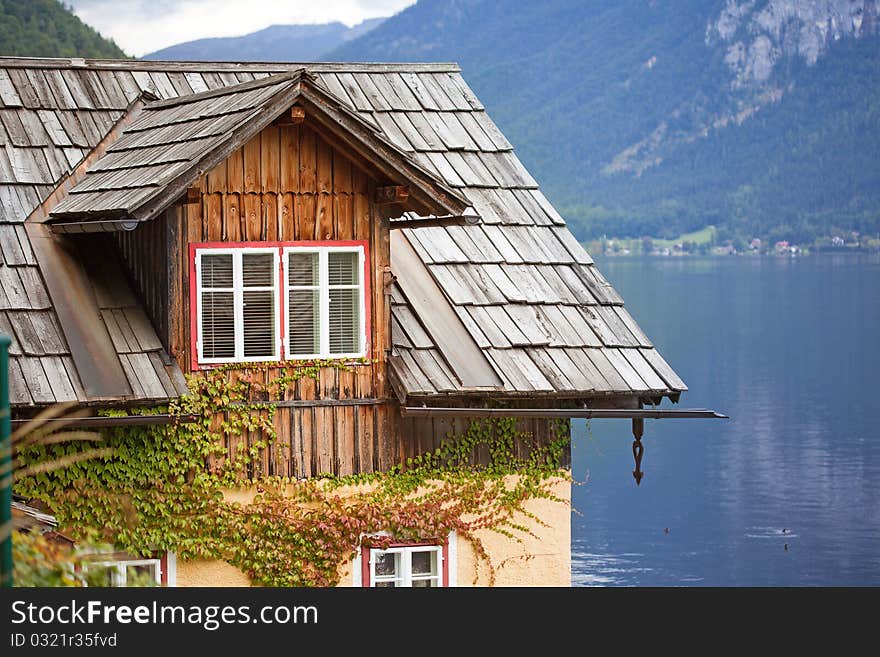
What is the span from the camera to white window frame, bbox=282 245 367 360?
1334 cm

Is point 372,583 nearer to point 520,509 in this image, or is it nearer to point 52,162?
point 520,509

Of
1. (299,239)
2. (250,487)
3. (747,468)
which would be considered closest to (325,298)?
(299,239)

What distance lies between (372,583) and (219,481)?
1641mm

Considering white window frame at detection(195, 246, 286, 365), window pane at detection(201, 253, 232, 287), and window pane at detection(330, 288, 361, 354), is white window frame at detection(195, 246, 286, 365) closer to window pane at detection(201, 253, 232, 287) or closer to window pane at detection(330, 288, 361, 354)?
window pane at detection(201, 253, 232, 287)

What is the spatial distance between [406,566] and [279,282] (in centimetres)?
270

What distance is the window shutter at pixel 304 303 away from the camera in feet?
43.8

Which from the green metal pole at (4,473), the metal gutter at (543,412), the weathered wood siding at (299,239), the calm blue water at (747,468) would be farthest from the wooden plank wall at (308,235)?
the calm blue water at (747,468)

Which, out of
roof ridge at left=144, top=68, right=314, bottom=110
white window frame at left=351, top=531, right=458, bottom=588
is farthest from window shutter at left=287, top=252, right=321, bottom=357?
white window frame at left=351, top=531, right=458, bottom=588

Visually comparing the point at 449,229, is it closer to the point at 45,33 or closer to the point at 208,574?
the point at 208,574

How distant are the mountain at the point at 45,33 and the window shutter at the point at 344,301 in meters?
65.5

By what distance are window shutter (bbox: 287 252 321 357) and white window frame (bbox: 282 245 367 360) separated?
18mm
